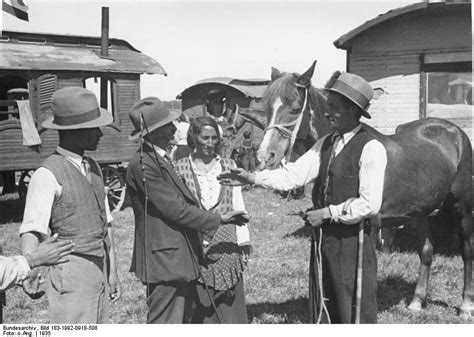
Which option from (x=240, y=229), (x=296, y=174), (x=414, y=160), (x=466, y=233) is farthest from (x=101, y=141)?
(x=296, y=174)

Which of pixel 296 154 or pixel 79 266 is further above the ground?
pixel 296 154

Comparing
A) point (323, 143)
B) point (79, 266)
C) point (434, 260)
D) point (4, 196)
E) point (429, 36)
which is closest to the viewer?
point (79, 266)

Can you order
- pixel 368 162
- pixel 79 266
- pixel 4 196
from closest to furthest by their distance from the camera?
pixel 79 266, pixel 368 162, pixel 4 196

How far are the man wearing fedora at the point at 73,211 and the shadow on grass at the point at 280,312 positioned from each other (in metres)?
2.21

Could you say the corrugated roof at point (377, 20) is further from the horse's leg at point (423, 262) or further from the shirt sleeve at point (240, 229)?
the shirt sleeve at point (240, 229)

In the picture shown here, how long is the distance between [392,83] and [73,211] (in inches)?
301

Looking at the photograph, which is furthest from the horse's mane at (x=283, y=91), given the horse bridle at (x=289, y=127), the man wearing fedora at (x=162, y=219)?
the man wearing fedora at (x=162, y=219)

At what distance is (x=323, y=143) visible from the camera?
369 cm

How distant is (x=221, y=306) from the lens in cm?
379

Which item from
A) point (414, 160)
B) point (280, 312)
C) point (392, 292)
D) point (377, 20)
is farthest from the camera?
point (377, 20)

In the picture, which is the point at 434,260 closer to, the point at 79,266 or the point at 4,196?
the point at 79,266

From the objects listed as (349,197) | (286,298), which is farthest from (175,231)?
(286,298)

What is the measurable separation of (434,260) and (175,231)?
5.02 m

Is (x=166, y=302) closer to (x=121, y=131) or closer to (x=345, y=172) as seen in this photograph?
(x=345, y=172)
